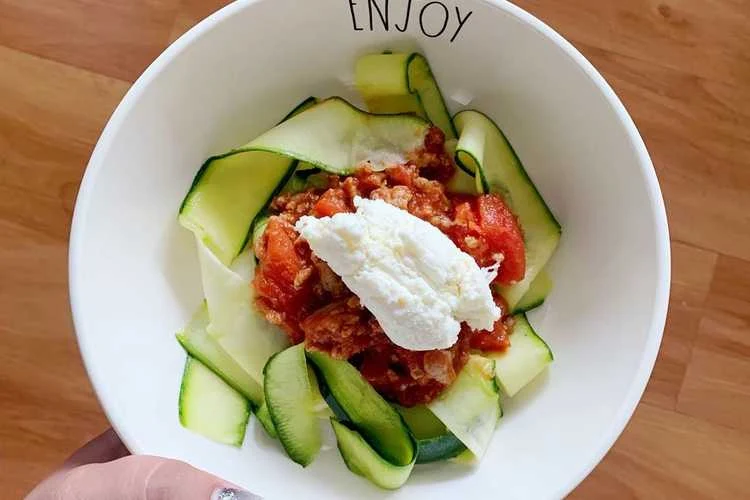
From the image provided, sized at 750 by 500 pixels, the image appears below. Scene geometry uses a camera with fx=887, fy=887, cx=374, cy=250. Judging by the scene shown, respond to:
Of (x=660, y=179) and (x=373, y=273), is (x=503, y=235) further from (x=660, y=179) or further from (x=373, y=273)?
(x=660, y=179)

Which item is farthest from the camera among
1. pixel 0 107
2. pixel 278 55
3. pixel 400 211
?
pixel 0 107

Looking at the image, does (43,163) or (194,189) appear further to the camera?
(43,163)

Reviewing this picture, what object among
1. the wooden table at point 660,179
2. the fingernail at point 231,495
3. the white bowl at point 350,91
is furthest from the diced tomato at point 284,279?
the wooden table at point 660,179

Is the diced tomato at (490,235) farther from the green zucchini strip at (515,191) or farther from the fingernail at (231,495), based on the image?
the fingernail at (231,495)

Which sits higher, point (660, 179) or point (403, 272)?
point (403, 272)

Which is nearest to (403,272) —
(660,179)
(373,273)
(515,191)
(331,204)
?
(373,273)

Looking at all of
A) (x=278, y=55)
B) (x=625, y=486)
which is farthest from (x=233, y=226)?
(x=625, y=486)

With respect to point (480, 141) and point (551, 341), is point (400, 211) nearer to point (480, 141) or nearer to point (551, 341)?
point (480, 141)
